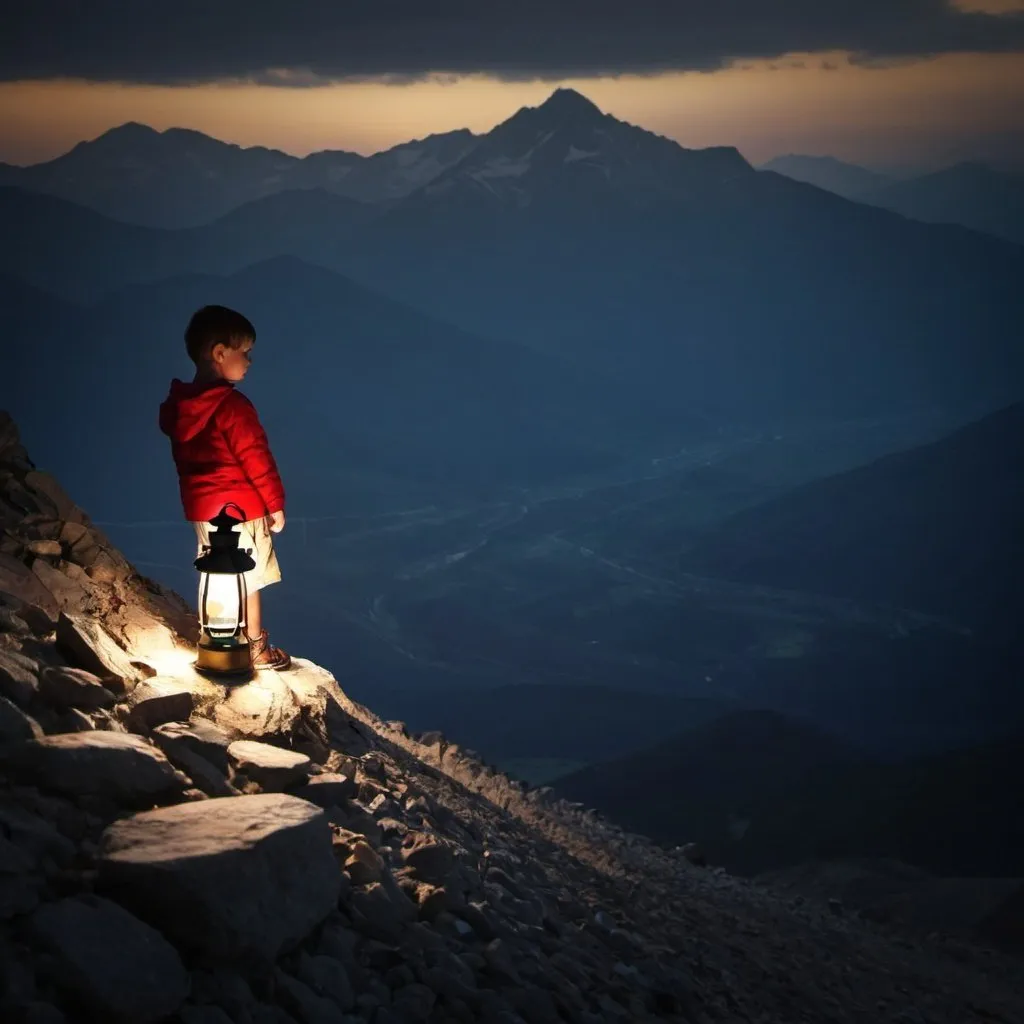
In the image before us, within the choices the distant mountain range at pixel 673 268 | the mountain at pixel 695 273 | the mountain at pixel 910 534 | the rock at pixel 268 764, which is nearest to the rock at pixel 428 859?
the rock at pixel 268 764

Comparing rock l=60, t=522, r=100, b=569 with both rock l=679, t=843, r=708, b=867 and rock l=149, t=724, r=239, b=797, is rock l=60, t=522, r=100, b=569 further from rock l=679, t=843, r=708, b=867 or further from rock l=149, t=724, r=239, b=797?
rock l=679, t=843, r=708, b=867

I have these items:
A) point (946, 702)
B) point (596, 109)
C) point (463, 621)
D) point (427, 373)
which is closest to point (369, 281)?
point (427, 373)

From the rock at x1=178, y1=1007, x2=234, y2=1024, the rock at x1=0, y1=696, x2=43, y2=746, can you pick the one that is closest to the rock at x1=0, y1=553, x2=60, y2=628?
the rock at x1=0, y1=696, x2=43, y2=746

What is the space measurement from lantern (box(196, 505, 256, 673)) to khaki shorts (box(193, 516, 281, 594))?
0.05 metres

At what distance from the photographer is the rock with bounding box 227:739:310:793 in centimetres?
423

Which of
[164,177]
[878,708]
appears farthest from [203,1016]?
[164,177]

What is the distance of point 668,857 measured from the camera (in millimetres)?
10773

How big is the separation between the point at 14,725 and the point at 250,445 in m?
1.83

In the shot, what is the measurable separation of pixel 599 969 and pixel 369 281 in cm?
14683

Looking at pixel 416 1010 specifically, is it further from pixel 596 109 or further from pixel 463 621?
pixel 596 109

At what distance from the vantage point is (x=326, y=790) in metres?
4.49

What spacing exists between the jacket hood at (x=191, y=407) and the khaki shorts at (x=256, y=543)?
45 centimetres

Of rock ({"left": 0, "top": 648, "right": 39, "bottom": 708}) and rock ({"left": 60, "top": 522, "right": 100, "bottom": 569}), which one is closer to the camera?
rock ({"left": 0, "top": 648, "right": 39, "bottom": 708})

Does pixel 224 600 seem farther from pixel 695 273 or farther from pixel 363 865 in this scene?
pixel 695 273
